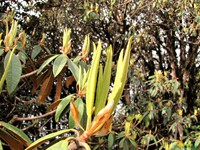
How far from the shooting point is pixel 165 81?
4.03m

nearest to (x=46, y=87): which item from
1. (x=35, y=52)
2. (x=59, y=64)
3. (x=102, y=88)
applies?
(x=59, y=64)

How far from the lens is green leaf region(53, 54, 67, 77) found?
1.28m

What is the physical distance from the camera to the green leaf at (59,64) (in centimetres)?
128

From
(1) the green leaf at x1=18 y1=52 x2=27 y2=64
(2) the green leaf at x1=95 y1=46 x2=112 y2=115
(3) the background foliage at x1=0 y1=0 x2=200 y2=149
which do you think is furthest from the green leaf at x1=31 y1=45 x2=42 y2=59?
(3) the background foliage at x1=0 y1=0 x2=200 y2=149

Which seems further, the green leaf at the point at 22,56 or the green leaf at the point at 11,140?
the green leaf at the point at 22,56

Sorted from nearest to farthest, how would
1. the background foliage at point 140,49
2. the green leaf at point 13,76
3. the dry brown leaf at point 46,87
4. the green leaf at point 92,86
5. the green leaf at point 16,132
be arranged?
the green leaf at point 92,86, the green leaf at point 16,132, the green leaf at point 13,76, the dry brown leaf at point 46,87, the background foliage at point 140,49

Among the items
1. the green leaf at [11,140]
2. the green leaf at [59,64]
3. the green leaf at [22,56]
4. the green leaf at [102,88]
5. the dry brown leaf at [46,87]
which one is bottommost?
the green leaf at [11,140]

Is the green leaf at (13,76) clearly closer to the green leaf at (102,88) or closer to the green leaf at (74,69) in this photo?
the green leaf at (74,69)

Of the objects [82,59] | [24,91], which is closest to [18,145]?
[82,59]

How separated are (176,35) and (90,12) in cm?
195

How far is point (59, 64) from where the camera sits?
4.31ft

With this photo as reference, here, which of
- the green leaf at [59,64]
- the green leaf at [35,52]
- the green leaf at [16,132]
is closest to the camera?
the green leaf at [16,132]

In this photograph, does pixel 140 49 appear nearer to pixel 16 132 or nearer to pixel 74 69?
pixel 74 69

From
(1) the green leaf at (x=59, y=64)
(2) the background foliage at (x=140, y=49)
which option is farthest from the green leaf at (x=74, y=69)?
(2) the background foliage at (x=140, y=49)
